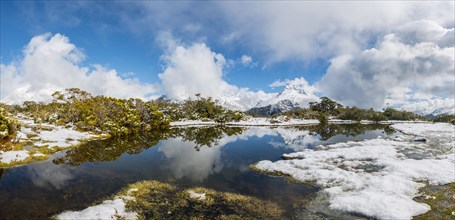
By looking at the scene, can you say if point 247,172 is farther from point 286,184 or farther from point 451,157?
point 451,157

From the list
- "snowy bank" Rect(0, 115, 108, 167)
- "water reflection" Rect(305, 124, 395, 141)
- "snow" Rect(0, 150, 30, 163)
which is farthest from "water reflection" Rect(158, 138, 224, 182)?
"water reflection" Rect(305, 124, 395, 141)

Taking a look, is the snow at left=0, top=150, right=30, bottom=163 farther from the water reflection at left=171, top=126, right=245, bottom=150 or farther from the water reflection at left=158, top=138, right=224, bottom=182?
the water reflection at left=171, top=126, right=245, bottom=150

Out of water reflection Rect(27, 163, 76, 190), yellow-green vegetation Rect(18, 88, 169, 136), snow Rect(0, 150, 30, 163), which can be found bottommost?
water reflection Rect(27, 163, 76, 190)

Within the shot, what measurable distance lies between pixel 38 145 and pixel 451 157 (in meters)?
72.7

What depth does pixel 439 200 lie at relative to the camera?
81.6 feet

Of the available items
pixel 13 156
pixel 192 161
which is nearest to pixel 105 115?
pixel 13 156

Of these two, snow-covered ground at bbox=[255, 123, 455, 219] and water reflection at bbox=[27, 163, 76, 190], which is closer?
snow-covered ground at bbox=[255, 123, 455, 219]

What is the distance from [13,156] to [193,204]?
3509 cm

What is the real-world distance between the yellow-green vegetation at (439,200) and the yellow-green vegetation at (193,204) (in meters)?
12.3

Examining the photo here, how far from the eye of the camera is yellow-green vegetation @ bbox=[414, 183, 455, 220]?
21.7m

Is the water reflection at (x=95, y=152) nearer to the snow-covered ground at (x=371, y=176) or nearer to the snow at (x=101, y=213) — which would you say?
the snow at (x=101, y=213)

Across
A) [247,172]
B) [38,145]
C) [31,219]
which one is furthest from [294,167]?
[38,145]

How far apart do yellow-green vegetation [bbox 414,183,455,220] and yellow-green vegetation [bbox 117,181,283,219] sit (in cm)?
1226

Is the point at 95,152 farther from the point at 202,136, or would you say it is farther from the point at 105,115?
the point at 105,115
